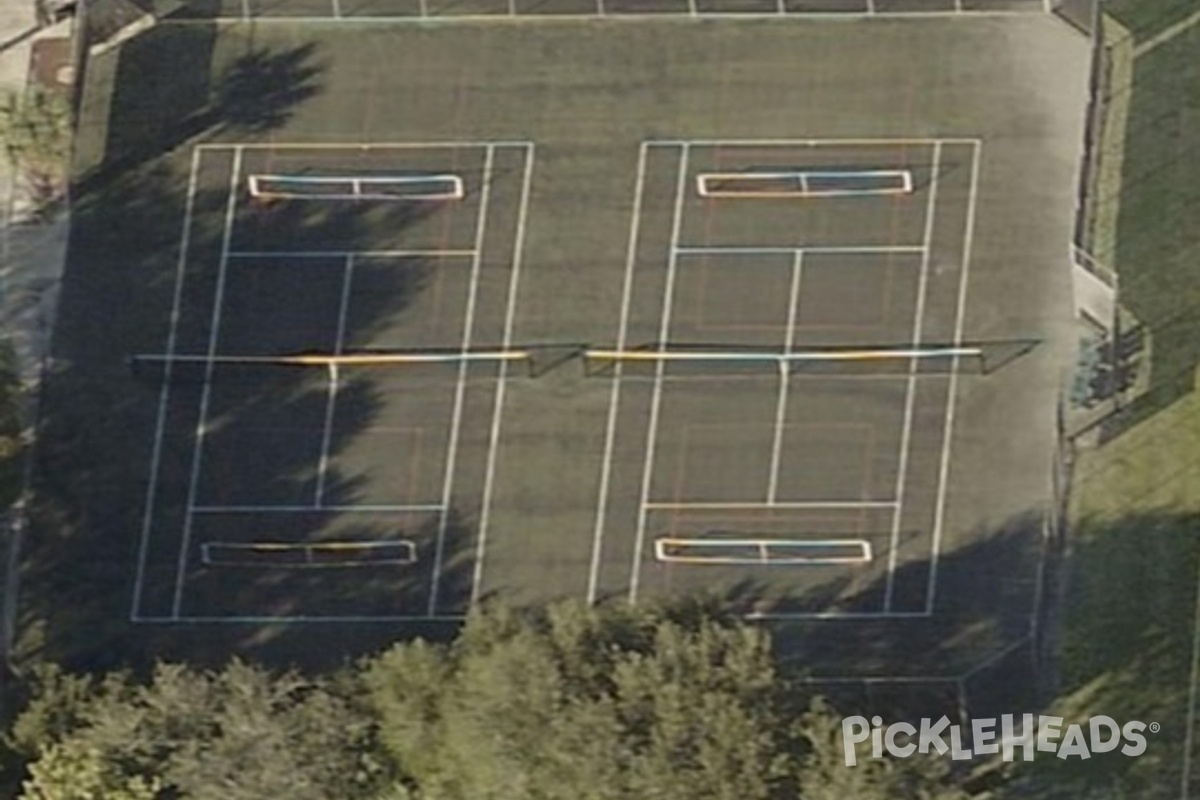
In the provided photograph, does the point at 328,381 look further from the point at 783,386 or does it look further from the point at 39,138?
the point at 783,386

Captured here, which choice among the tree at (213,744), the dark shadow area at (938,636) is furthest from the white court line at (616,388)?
the tree at (213,744)

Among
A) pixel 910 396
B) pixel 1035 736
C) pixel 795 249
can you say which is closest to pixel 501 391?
pixel 795 249

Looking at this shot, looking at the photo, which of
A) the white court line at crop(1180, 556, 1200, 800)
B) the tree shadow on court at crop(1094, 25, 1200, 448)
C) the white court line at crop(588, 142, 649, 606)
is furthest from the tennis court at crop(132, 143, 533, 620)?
the white court line at crop(1180, 556, 1200, 800)

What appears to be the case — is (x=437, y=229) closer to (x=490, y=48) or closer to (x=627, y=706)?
(x=490, y=48)

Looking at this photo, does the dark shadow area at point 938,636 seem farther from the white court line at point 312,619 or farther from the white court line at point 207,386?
the white court line at point 207,386

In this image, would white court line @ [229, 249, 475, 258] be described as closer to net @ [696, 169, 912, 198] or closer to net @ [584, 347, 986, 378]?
net @ [584, 347, 986, 378]

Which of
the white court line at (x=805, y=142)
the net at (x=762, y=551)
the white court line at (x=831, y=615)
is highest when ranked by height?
the white court line at (x=805, y=142)
